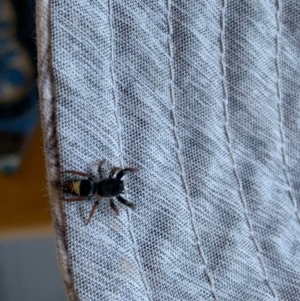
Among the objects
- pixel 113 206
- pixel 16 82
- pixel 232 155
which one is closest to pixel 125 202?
pixel 113 206

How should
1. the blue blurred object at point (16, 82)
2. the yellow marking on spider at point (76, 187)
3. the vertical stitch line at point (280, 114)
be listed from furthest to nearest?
the blue blurred object at point (16, 82)
the vertical stitch line at point (280, 114)
the yellow marking on spider at point (76, 187)

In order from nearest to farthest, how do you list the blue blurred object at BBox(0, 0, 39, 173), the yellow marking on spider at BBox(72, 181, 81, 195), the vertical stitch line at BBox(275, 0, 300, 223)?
the yellow marking on spider at BBox(72, 181, 81, 195) → the vertical stitch line at BBox(275, 0, 300, 223) → the blue blurred object at BBox(0, 0, 39, 173)

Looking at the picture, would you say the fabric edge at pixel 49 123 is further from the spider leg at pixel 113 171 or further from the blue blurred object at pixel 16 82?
the blue blurred object at pixel 16 82

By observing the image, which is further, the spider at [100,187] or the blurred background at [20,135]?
the blurred background at [20,135]

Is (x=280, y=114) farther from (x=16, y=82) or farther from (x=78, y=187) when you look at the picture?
(x=16, y=82)

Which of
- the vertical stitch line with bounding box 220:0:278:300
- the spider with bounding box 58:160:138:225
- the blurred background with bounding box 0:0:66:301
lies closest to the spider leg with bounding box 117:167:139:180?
the spider with bounding box 58:160:138:225

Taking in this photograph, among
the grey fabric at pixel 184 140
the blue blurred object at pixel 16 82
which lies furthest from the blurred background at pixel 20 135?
the grey fabric at pixel 184 140

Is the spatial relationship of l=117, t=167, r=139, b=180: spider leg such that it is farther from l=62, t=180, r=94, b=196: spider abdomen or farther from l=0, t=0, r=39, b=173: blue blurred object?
l=0, t=0, r=39, b=173: blue blurred object

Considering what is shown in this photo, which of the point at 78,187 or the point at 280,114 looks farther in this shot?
the point at 280,114
